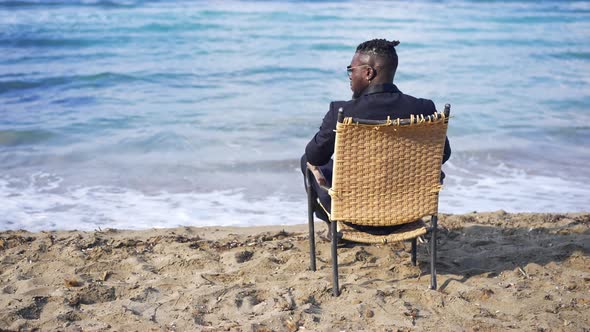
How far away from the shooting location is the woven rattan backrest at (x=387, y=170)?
3.57 m

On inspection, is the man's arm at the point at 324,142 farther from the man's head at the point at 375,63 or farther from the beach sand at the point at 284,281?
the beach sand at the point at 284,281

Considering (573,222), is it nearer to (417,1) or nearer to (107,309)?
(107,309)

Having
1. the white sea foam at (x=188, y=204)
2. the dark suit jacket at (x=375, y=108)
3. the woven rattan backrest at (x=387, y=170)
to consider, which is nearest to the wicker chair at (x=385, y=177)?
the woven rattan backrest at (x=387, y=170)

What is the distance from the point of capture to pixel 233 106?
36.0 feet

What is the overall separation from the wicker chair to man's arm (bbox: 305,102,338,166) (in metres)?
0.13

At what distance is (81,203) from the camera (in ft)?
21.0

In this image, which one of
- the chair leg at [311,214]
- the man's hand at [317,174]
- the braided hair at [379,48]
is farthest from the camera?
the chair leg at [311,214]

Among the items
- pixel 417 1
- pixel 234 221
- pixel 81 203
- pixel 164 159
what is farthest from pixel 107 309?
pixel 417 1

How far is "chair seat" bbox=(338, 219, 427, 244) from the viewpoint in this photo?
3822mm

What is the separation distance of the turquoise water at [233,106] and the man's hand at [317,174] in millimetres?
2092

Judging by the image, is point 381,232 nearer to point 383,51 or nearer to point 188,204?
point 383,51

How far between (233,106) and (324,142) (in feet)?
24.3

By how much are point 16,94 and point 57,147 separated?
382cm

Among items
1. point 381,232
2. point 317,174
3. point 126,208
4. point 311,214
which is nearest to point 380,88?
point 317,174
